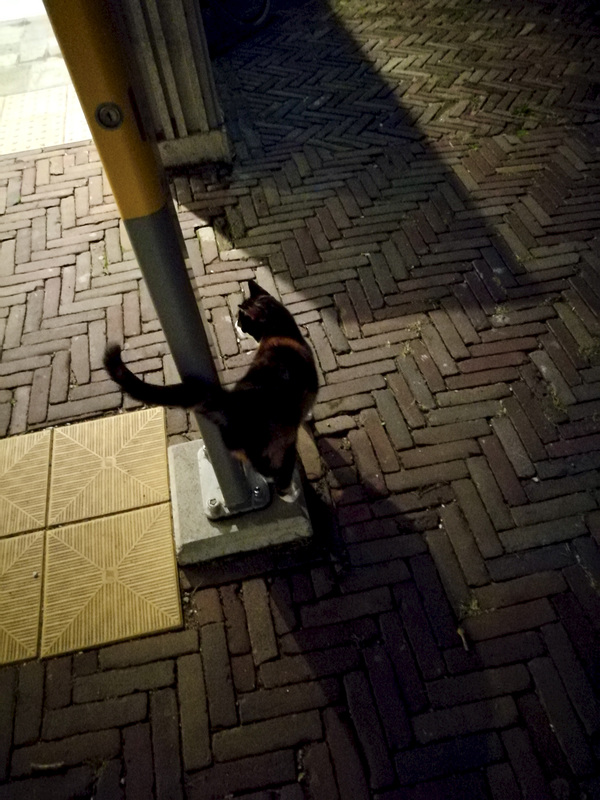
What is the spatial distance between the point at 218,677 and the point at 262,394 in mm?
1216

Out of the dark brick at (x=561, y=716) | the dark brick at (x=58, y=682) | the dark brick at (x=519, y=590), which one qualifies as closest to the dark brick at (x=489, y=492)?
the dark brick at (x=519, y=590)

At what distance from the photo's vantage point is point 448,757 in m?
2.05

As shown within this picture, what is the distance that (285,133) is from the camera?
16.0ft

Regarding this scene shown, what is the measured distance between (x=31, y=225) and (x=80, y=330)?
127cm

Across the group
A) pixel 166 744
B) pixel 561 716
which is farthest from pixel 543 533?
pixel 166 744

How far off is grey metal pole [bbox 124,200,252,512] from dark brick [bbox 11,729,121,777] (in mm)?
1198

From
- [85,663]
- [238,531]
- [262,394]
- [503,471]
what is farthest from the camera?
[503,471]

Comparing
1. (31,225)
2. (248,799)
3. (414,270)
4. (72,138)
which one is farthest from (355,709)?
(72,138)

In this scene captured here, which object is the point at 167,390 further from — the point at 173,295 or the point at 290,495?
the point at 290,495

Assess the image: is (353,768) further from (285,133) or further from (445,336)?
(285,133)

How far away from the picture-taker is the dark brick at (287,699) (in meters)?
2.18

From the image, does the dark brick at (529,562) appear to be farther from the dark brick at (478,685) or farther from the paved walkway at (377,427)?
the dark brick at (478,685)

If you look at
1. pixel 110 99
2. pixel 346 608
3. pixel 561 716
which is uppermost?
pixel 110 99

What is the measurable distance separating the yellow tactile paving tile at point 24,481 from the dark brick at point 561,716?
2348mm
